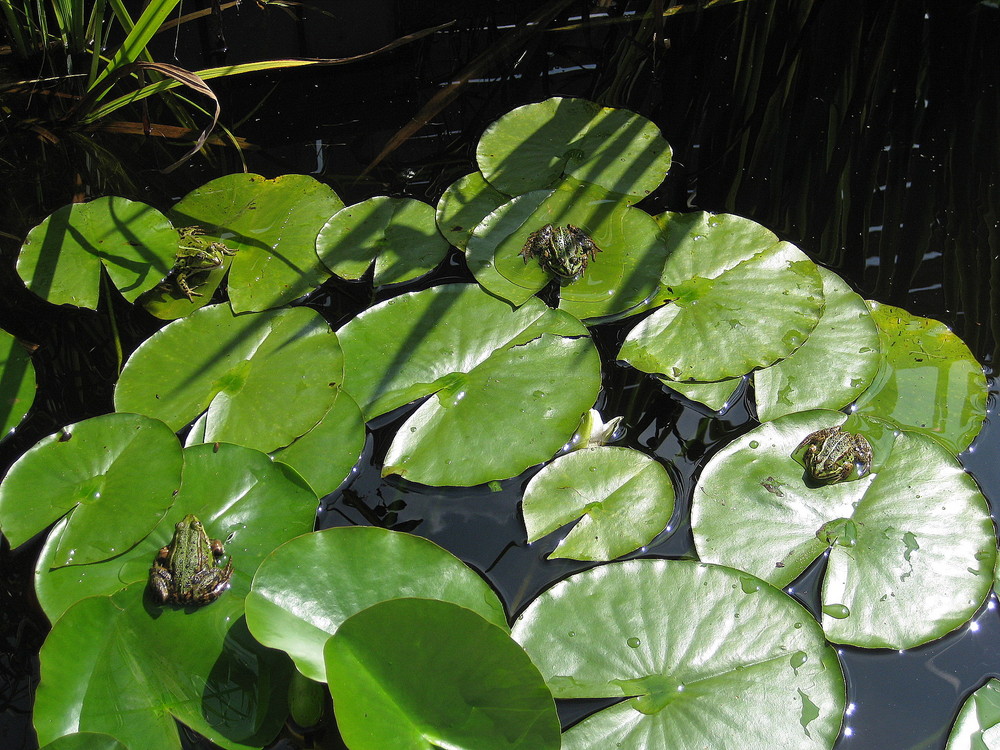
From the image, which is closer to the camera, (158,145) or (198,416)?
(198,416)

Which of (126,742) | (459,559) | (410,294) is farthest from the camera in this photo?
(410,294)

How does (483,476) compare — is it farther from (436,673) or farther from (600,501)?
(436,673)

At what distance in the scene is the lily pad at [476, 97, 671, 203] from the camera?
6.98 ft

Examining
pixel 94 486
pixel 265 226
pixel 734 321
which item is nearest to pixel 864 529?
pixel 734 321

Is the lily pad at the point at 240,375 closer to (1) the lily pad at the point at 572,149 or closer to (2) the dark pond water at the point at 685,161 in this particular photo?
(2) the dark pond water at the point at 685,161

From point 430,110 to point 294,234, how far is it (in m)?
0.83

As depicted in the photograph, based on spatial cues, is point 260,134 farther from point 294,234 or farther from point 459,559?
point 459,559

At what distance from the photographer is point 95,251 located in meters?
1.98

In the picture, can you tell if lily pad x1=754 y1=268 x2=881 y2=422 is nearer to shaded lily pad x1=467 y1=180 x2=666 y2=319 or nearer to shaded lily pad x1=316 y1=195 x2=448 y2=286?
shaded lily pad x1=467 y1=180 x2=666 y2=319

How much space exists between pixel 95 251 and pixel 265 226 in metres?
0.46

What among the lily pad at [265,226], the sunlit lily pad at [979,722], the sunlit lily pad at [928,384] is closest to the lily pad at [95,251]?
the lily pad at [265,226]

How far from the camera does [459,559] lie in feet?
4.44

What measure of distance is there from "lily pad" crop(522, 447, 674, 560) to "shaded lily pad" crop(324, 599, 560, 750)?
0.35 metres

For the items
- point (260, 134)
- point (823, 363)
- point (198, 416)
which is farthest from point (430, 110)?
point (823, 363)
